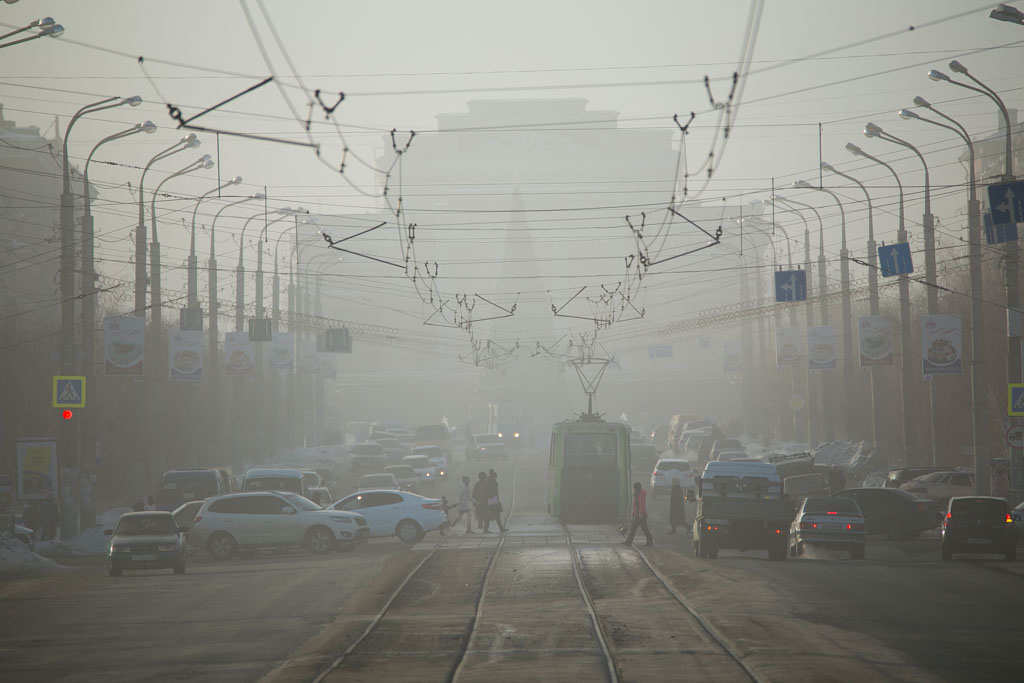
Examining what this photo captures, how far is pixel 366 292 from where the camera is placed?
4572 inches

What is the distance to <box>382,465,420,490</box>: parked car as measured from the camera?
47.9 m

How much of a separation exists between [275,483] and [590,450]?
979 cm

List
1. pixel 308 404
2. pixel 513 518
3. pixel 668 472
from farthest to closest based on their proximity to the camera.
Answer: pixel 308 404 → pixel 668 472 → pixel 513 518

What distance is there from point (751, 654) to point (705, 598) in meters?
5.22

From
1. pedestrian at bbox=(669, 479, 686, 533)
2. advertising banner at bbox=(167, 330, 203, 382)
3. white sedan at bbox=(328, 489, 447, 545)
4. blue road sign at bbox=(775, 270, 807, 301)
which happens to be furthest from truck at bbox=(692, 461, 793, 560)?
advertising banner at bbox=(167, 330, 203, 382)

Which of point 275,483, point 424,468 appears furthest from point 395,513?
point 424,468

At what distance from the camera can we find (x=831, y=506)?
2622cm

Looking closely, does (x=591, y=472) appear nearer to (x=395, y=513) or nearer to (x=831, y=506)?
(x=395, y=513)

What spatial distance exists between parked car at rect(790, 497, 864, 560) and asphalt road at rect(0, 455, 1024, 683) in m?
0.52

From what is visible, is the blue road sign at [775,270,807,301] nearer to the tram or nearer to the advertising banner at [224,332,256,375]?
the tram

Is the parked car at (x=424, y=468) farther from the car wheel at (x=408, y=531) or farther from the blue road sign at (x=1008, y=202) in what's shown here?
the blue road sign at (x=1008, y=202)

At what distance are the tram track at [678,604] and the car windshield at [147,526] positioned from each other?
333 inches

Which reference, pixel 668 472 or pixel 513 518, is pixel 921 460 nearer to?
pixel 668 472

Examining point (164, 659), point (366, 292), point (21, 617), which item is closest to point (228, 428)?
point (21, 617)
